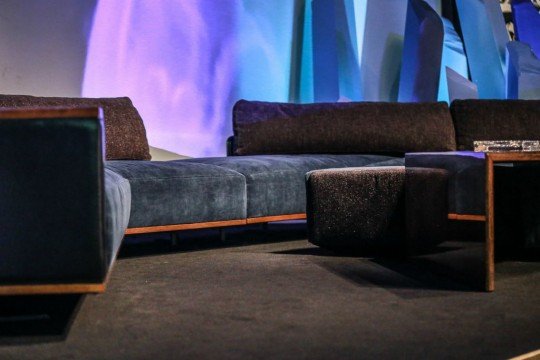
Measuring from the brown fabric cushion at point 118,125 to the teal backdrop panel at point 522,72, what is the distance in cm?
293

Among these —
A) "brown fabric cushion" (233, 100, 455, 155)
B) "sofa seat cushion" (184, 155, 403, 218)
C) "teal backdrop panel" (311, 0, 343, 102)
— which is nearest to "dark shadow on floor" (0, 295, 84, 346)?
"sofa seat cushion" (184, 155, 403, 218)

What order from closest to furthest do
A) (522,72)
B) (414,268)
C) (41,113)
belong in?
1. (41,113)
2. (414,268)
3. (522,72)

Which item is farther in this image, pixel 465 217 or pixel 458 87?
pixel 458 87

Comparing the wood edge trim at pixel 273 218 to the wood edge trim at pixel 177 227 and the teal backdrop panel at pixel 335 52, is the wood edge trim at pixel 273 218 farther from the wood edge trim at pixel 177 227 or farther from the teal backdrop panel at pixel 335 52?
the teal backdrop panel at pixel 335 52

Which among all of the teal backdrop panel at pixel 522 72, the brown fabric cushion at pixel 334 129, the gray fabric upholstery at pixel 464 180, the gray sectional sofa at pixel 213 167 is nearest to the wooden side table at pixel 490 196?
the gray fabric upholstery at pixel 464 180

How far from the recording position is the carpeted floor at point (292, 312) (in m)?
1.49

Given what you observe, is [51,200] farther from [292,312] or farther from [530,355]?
[530,355]

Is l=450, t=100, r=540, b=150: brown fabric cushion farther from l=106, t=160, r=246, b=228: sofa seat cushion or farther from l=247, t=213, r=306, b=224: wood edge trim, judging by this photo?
l=106, t=160, r=246, b=228: sofa seat cushion

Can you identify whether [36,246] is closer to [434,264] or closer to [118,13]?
[434,264]

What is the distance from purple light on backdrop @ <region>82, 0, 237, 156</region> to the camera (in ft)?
13.2

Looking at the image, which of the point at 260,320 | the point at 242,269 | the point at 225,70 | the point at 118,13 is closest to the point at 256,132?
→ the point at 225,70

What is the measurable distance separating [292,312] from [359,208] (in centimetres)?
99

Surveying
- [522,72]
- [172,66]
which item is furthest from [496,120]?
[172,66]

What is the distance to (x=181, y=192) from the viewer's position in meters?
2.81
